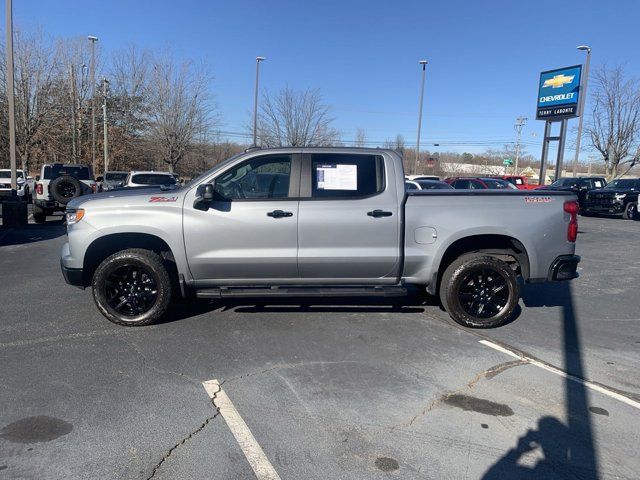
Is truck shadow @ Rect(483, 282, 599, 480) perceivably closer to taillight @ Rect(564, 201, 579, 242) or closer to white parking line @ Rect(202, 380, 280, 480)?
white parking line @ Rect(202, 380, 280, 480)

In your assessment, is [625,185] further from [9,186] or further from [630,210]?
[9,186]

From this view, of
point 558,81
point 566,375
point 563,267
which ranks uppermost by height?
point 558,81

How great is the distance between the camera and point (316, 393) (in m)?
3.79

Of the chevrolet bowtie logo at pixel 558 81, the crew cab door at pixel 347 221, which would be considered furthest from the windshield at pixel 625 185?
the crew cab door at pixel 347 221

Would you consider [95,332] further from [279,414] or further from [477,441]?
[477,441]

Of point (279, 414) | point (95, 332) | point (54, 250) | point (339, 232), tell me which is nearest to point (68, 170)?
point (54, 250)

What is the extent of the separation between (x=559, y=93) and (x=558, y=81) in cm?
82

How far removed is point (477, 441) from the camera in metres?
3.14

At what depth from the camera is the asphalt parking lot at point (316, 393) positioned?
9.52 feet

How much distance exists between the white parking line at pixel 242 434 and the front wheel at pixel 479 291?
9.08 ft

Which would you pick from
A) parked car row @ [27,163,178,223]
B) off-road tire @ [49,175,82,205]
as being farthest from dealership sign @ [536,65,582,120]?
off-road tire @ [49,175,82,205]

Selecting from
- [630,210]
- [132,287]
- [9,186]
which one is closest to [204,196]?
[132,287]

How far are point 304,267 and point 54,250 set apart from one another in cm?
735

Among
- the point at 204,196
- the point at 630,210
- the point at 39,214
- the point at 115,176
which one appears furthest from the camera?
the point at 115,176
